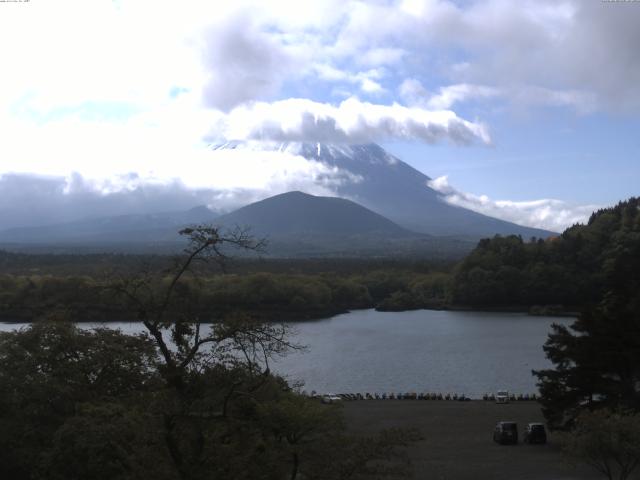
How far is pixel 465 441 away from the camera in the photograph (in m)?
13.2

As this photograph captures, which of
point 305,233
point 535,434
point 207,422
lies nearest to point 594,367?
point 535,434

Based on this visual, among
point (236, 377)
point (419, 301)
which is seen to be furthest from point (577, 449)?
point (419, 301)

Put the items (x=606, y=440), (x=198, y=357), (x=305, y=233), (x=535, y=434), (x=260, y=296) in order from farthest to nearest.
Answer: (x=305, y=233) < (x=260, y=296) < (x=535, y=434) < (x=606, y=440) < (x=198, y=357)

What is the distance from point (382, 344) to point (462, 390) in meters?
10.5

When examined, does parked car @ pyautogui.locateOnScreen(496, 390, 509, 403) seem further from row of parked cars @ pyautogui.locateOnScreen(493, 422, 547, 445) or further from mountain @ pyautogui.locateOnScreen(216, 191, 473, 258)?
mountain @ pyautogui.locateOnScreen(216, 191, 473, 258)

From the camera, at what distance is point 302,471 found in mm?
5672

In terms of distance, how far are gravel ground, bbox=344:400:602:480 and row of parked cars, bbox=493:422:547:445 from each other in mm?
135

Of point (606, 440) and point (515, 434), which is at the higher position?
point (606, 440)

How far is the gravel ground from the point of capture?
35.6 feet

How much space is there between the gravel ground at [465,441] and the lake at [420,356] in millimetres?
2689

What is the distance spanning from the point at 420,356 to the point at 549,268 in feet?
85.2

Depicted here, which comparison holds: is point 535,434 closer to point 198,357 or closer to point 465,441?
point 465,441

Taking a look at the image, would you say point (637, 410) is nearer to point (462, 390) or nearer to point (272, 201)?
point (462, 390)

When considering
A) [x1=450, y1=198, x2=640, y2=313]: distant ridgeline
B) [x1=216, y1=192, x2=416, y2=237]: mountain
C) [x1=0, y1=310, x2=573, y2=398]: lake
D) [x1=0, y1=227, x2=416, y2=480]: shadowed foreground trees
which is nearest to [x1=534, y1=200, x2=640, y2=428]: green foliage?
[x1=0, y1=310, x2=573, y2=398]: lake
